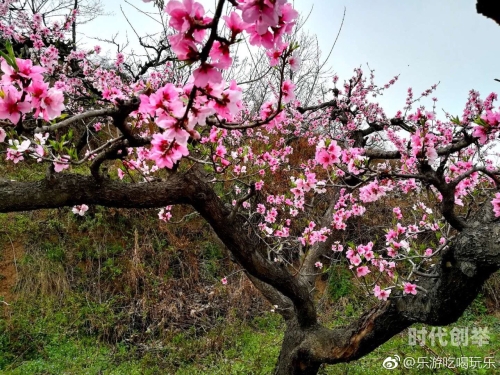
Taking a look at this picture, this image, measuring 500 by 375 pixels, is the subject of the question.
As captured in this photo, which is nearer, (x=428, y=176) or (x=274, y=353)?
(x=428, y=176)

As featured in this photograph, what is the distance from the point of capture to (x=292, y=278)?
298 cm

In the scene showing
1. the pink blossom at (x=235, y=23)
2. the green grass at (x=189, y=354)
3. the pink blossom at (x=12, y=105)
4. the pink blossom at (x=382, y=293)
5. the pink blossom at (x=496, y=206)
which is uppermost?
the pink blossom at (x=12, y=105)

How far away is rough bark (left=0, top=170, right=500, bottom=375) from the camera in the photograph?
1.81 metres

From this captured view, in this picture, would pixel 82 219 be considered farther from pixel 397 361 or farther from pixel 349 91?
pixel 349 91

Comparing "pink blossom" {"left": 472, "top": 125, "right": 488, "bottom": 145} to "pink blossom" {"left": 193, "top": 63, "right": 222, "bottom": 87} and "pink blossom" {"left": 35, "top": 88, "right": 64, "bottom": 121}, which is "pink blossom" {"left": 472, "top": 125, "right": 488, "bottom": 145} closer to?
"pink blossom" {"left": 193, "top": 63, "right": 222, "bottom": 87}

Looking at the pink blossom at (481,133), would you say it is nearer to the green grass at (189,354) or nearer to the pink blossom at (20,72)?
the pink blossom at (20,72)

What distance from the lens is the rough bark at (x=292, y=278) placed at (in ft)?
5.95

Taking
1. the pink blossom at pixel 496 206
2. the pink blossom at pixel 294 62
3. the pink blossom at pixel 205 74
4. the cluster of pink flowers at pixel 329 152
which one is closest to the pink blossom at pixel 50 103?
the pink blossom at pixel 205 74

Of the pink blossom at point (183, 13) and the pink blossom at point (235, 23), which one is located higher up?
the pink blossom at point (235, 23)

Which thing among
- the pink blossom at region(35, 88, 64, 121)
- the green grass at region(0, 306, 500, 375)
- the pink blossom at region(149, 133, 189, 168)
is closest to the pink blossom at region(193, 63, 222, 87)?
the pink blossom at region(149, 133, 189, 168)

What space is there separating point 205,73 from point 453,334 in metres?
5.91

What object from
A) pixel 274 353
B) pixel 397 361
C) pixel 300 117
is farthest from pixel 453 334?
pixel 300 117

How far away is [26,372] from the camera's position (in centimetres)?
372

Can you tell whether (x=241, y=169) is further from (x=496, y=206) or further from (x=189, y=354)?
(x=496, y=206)
